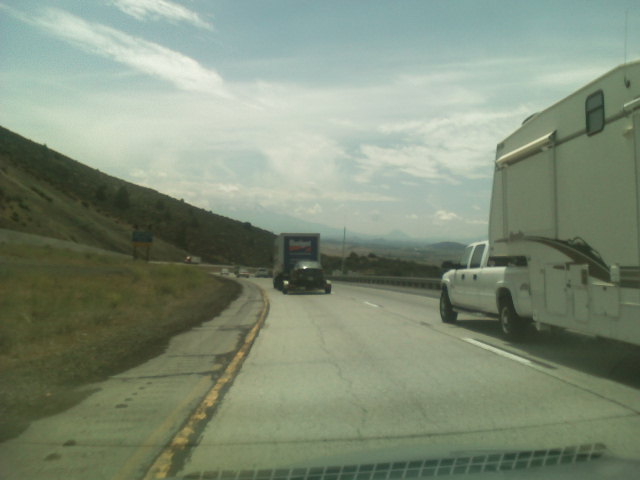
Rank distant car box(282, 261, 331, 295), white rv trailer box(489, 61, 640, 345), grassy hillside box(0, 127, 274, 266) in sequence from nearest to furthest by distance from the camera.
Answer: white rv trailer box(489, 61, 640, 345), distant car box(282, 261, 331, 295), grassy hillside box(0, 127, 274, 266)

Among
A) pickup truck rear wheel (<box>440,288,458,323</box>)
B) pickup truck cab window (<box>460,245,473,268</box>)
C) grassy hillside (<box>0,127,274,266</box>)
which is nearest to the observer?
pickup truck cab window (<box>460,245,473,268</box>)

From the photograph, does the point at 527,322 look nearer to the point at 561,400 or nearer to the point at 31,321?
the point at 561,400

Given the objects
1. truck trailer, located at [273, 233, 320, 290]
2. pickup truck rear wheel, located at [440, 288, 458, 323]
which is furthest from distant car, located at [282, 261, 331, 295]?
pickup truck rear wheel, located at [440, 288, 458, 323]

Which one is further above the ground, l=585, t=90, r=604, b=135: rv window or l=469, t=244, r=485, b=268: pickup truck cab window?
l=585, t=90, r=604, b=135: rv window

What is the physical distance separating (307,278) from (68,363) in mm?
25388

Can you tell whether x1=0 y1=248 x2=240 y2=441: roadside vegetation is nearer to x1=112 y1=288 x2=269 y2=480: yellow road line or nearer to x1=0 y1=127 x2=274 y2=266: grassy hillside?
x1=112 y1=288 x2=269 y2=480: yellow road line

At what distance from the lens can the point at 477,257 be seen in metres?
15.8

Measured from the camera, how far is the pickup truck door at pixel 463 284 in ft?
51.4

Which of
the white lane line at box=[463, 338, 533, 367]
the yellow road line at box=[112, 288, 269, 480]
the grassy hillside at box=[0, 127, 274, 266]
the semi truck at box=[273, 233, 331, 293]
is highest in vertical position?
the grassy hillside at box=[0, 127, 274, 266]

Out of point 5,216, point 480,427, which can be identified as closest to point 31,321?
point 480,427

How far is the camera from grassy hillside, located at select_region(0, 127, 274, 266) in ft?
240

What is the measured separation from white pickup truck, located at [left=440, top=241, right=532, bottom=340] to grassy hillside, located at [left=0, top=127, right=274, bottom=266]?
48.4 meters

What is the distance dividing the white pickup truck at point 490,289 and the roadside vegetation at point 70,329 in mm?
6905

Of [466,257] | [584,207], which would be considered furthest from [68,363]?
[466,257]
